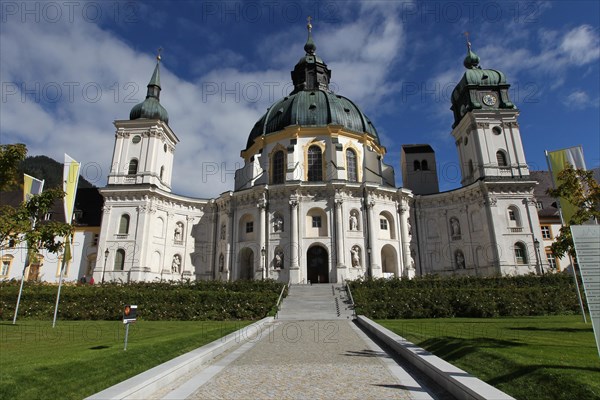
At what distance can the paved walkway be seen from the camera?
6.42 m

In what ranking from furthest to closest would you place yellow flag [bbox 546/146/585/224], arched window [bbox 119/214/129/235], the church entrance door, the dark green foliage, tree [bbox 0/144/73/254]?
the dark green foliage
arched window [bbox 119/214/129/235]
the church entrance door
yellow flag [bbox 546/146/585/224]
tree [bbox 0/144/73/254]

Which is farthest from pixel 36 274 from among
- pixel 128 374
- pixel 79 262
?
pixel 128 374

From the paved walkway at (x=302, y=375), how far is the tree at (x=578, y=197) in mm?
9069

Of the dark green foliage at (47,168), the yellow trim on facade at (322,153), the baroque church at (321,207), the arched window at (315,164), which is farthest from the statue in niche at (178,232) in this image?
the dark green foliage at (47,168)

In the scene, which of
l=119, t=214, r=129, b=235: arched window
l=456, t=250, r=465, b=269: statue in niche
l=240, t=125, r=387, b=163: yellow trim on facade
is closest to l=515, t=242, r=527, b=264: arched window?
l=456, t=250, r=465, b=269: statue in niche

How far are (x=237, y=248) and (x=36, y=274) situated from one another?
2338 cm

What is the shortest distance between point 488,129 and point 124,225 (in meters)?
40.0

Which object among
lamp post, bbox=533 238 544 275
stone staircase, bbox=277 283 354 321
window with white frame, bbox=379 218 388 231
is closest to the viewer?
stone staircase, bbox=277 283 354 321

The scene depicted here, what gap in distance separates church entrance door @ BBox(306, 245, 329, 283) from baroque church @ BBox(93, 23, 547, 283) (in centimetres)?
10

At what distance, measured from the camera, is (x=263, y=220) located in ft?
120

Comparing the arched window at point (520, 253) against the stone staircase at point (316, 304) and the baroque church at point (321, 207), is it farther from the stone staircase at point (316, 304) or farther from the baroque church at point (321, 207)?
the stone staircase at point (316, 304)

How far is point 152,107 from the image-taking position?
44219 millimetres

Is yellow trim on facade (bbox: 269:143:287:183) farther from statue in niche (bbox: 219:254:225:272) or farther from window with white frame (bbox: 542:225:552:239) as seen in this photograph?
window with white frame (bbox: 542:225:552:239)

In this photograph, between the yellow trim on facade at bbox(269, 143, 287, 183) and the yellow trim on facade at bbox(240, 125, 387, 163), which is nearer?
the yellow trim on facade at bbox(269, 143, 287, 183)
